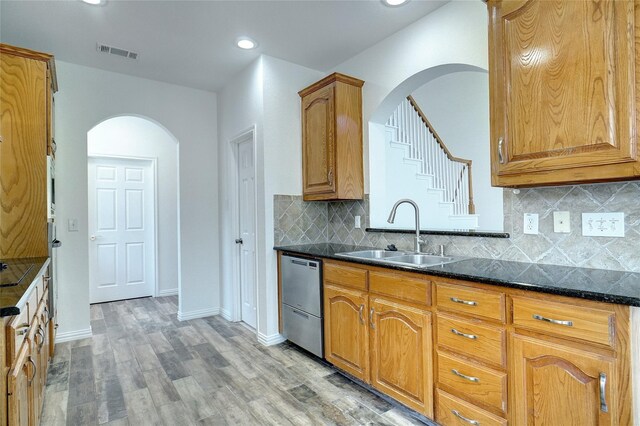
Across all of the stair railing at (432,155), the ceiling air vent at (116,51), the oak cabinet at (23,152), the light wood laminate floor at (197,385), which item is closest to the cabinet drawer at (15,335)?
the light wood laminate floor at (197,385)

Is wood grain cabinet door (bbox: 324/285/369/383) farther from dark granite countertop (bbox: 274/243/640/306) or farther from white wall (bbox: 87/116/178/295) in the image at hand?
white wall (bbox: 87/116/178/295)

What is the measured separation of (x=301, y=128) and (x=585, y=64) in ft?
8.01

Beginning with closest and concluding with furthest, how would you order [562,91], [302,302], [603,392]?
[603,392]
[562,91]
[302,302]

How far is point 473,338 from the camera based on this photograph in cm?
168

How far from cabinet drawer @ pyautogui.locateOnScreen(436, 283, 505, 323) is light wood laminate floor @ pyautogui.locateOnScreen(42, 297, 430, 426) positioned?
789mm

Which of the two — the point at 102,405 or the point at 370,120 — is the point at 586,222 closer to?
the point at 370,120

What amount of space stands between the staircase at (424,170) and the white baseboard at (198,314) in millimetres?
2657

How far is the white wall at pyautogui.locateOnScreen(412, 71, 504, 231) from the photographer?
4.66 metres

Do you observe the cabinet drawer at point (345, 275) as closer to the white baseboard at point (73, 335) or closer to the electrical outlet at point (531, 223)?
the electrical outlet at point (531, 223)

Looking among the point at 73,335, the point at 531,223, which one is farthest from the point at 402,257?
the point at 73,335

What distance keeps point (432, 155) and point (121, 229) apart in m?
4.46

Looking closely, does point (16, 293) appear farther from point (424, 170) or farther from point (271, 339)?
point (424, 170)

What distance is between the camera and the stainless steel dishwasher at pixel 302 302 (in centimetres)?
277

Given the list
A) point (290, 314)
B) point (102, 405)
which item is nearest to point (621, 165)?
point (290, 314)
